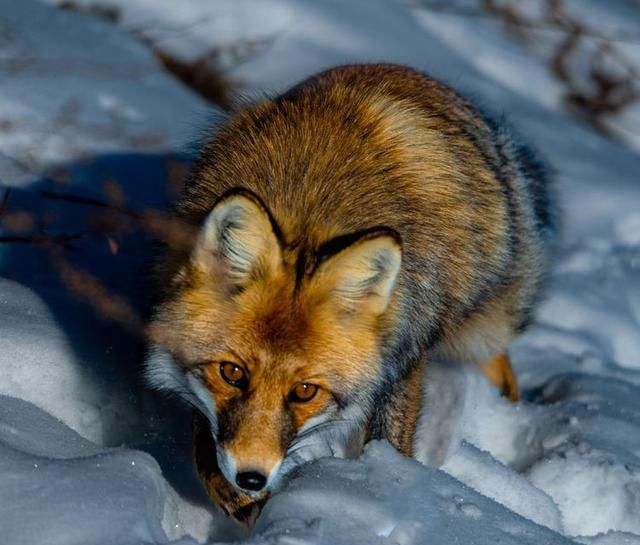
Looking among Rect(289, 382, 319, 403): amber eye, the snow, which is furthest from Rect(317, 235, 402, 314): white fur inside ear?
the snow

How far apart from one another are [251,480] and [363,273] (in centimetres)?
74

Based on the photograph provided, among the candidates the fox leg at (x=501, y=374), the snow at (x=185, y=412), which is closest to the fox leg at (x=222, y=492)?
the snow at (x=185, y=412)

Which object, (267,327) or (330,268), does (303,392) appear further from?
(330,268)

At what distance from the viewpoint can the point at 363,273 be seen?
11.4 feet

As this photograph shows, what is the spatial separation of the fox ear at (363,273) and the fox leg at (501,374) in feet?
6.12

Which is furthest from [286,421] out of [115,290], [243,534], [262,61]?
[262,61]

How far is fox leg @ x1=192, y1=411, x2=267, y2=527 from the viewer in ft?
12.3

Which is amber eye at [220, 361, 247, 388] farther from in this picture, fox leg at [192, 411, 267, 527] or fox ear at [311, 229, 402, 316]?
fox leg at [192, 411, 267, 527]

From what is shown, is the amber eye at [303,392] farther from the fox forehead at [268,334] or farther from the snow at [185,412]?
the snow at [185,412]

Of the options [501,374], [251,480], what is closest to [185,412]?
[251,480]

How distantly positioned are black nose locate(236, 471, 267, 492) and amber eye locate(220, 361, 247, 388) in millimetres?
283

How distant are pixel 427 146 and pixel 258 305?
1.13 m

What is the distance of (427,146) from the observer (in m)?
4.18

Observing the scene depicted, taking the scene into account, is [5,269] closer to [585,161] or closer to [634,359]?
[634,359]
